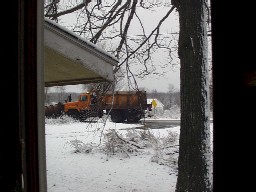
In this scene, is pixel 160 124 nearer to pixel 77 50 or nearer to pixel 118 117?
pixel 118 117

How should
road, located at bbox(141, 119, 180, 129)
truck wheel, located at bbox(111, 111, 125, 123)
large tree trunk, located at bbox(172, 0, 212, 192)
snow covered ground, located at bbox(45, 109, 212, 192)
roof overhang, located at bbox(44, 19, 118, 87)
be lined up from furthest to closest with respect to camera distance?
truck wheel, located at bbox(111, 111, 125, 123), road, located at bbox(141, 119, 180, 129), snow covered ground, located at bbox(45, 109, 212, 192), large tree trunk, located at bbox(172, 0, 212, 192), roof overhang, located at bbox(44, 19, 118, 87)

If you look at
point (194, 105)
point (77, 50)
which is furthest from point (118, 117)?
point (77, 50)

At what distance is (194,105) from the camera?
16.1 ft

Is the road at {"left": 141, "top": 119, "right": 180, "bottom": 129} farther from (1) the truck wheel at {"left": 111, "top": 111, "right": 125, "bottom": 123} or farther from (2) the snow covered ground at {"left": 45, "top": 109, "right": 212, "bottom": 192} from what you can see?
(2) the snow covered ground at {"left": 45, "top": 109, "right": 212, "bottom": 192}

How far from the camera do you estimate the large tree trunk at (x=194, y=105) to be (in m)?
4.84

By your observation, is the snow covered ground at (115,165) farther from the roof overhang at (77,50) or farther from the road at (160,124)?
the roof overhang at (77,50)

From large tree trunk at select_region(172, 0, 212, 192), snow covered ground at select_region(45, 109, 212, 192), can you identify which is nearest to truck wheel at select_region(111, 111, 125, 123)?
snow covered ground at select_region(45, 109, 212, 192)

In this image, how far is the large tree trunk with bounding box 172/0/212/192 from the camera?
4836 millimetres

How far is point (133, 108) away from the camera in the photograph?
16266 mm

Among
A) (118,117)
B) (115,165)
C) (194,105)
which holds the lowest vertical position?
(115,165)

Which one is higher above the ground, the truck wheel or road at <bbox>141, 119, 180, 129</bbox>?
the truck wheel
